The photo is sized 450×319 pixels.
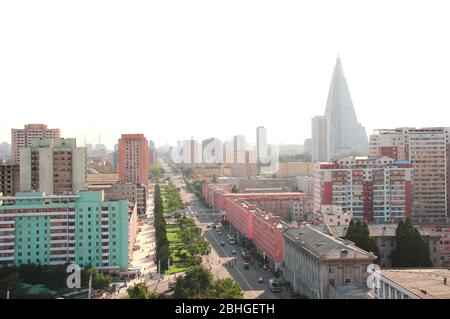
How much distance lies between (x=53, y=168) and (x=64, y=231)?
12.5ft

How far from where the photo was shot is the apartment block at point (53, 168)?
39.4 ft

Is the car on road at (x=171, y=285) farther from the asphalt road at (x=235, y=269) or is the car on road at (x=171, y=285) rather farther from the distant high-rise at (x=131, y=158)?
the distant high-rise at (x=131, y=158)

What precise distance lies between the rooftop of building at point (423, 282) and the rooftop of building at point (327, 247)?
572mm

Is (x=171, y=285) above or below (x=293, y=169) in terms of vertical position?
below

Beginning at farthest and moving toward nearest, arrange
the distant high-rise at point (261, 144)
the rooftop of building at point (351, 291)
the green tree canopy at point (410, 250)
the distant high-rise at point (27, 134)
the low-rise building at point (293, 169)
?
the distant high-rise at point (261, 144) → the low-rise building at point (293, 169) → the distant high-rise at point (27, 134) → the green tree canopy at point (410, 250) → the rooftop of building at point (351, 291)

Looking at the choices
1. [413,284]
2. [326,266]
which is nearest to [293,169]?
[326,266]

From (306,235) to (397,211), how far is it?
5.91 m

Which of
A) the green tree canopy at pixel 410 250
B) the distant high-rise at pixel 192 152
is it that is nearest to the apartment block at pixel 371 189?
the green tree canopy at pixel 410 250

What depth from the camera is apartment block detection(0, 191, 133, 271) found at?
8.48m

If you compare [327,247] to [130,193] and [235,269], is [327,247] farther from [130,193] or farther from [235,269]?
[130,193]

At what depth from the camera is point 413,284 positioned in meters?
5.08

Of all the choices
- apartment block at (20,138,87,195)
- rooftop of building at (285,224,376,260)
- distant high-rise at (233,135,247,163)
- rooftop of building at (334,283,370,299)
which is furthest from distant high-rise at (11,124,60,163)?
rooftop of building at (334,283,370,299)

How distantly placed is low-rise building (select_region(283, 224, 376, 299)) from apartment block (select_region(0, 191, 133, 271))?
10.1 ft
